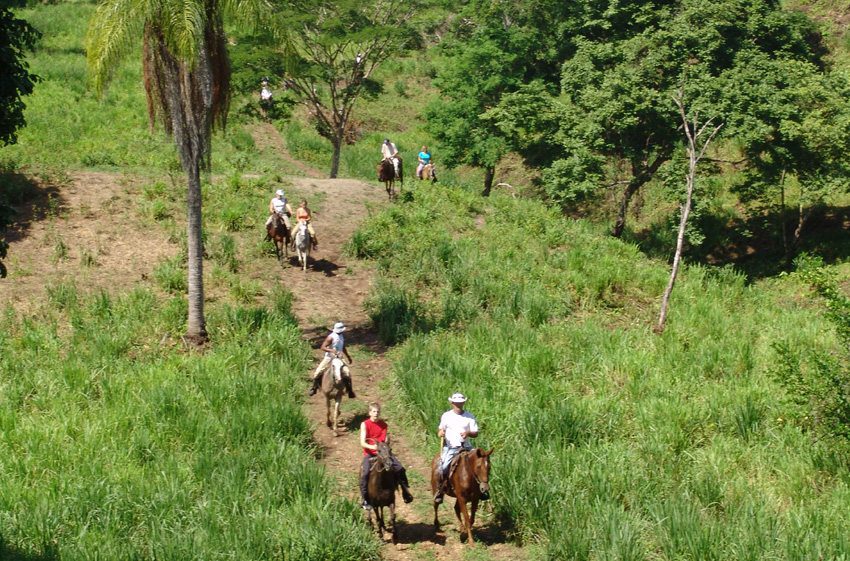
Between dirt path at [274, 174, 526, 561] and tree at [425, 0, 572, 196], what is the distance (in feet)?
16.4

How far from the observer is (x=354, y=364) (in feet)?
60.2

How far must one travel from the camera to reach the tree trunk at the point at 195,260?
17281 mm

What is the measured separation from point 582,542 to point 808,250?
81.8ft

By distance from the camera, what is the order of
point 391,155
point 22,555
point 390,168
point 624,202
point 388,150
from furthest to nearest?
point 624,202 < point 391,155 < point 388,150 < point 390,168 < point 22,555

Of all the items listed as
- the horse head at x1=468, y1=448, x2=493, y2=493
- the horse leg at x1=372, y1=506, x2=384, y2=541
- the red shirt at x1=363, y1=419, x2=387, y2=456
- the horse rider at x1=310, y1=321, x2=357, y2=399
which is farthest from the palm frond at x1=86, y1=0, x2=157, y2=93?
the horse head at x1=468, y1=448, x2=493, y2=493

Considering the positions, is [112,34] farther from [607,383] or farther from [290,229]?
[607,383]

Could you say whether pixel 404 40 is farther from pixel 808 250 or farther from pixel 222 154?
pixel 808 250

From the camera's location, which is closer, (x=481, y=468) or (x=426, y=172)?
(x=481, y=468)

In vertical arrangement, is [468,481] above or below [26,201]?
below

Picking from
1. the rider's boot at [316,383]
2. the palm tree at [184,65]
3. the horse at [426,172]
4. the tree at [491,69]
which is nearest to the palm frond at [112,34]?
the palm tree at [184,65]

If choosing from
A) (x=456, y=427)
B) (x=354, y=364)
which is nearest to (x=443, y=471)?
(x=456, y=427)

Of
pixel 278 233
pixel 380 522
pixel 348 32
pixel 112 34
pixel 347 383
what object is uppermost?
pixel 348 32

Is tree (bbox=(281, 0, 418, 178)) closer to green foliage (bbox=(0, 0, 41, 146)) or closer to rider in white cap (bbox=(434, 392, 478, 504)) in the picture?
green foliage (bbox=(0, 0, 41, 146))

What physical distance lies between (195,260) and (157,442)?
5.79 meters
